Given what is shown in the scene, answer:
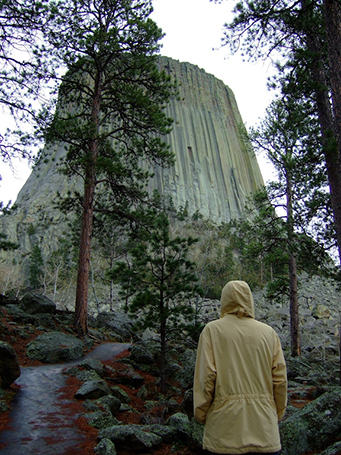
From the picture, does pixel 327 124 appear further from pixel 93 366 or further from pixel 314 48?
pixel 93 366

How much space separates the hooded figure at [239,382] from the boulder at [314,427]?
6.51ft

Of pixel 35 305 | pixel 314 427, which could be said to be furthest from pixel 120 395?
pixel 35 305

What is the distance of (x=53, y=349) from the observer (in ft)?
25.3

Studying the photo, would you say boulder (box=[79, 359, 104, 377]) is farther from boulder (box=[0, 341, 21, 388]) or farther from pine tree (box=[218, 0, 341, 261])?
pine tree (box=[218, 0, 341, 261])

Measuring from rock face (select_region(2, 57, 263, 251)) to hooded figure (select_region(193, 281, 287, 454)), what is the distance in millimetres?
50331

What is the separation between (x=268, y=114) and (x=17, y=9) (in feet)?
27.9

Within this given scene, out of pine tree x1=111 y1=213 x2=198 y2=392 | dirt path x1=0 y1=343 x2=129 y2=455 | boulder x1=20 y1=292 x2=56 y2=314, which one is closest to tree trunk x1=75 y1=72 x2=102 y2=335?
boulder x1=20 y1=292 x2=56 y2=314

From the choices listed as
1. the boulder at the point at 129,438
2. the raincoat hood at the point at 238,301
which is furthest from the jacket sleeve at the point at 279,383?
the boulder at the point at 129,438

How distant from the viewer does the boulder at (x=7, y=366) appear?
4.95 meters

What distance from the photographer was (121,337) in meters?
12.8

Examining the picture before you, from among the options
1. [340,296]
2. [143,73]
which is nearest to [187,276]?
[143,73]

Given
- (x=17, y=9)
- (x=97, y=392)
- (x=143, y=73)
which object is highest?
(x=143, y=73)

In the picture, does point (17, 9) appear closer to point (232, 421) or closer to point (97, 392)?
point (97, 392)

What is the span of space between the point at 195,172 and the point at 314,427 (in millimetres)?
68759
